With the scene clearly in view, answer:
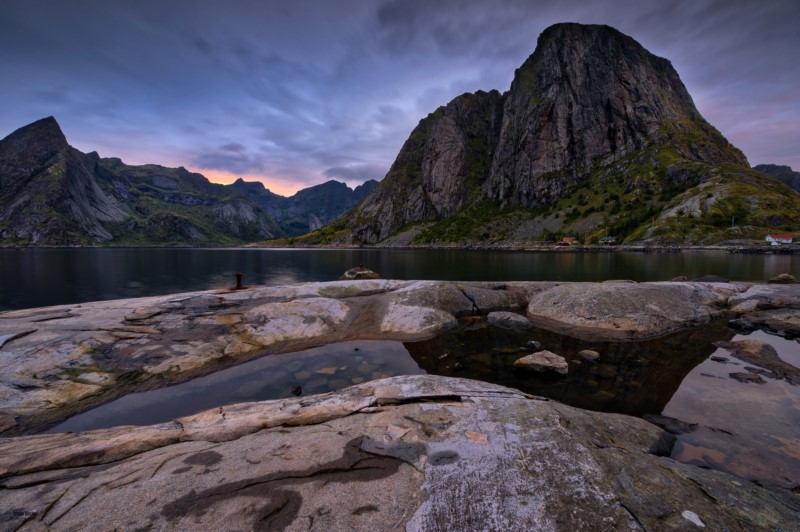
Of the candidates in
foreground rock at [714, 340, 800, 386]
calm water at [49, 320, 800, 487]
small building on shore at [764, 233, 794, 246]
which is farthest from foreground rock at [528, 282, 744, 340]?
small building on shore at [764, 233, 794, 246]

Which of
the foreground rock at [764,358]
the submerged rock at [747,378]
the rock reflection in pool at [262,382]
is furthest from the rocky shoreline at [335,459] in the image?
the foreground rock at [764,358]

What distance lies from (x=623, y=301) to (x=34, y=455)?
83.6 ft

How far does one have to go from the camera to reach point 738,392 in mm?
11805

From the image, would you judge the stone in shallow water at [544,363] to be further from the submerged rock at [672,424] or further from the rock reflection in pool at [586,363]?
the submerged rock at [672,424]

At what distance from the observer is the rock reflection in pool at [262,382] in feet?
35.1

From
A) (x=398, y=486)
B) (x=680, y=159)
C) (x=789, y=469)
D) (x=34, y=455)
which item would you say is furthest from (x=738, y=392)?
(x=680, y=159)

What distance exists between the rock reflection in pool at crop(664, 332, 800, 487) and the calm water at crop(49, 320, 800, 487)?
0.03 m

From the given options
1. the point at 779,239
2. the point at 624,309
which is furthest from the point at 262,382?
the point at 779,239

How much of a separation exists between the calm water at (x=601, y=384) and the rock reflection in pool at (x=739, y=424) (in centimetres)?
3

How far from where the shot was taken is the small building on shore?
355ft

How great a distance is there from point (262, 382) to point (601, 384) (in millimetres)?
13742

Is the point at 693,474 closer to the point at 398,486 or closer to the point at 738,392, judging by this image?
the point at 398,486

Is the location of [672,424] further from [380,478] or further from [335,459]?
[335,459]

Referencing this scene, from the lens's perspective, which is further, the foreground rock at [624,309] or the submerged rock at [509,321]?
the submerged rock at [509,321]
